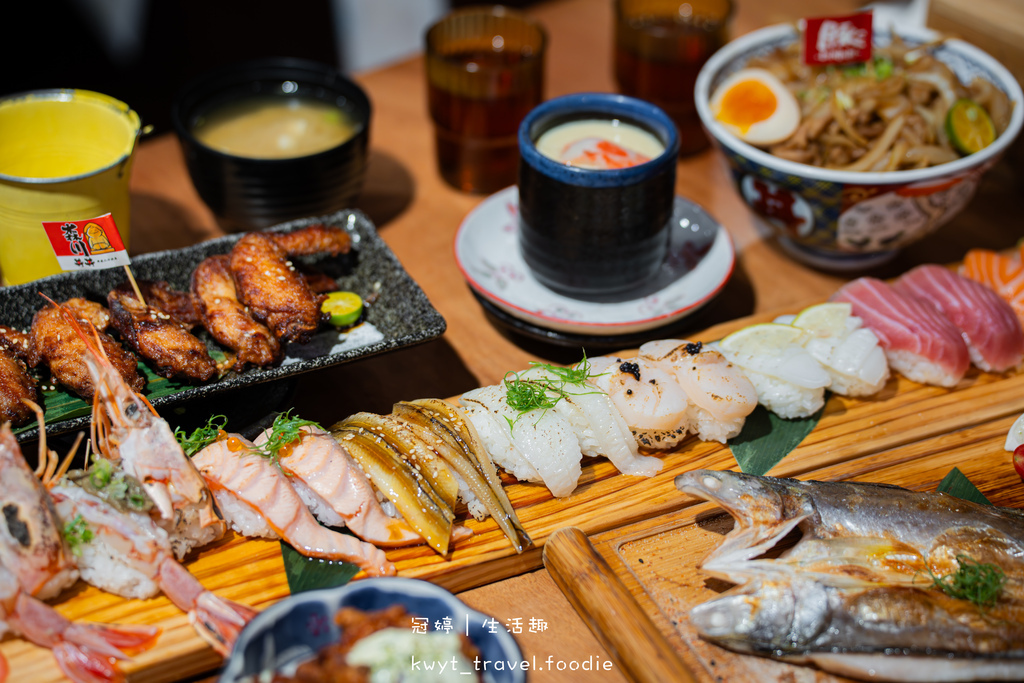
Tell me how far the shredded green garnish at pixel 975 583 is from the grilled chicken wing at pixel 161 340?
199cm

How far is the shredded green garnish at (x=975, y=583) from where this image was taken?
1.77m

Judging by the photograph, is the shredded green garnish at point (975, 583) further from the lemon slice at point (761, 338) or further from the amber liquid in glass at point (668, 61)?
the amber liquid in glass at point (668, 61)

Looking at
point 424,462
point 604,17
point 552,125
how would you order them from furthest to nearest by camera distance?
1. point 604,17
2. point 552,125
3. point 424,462

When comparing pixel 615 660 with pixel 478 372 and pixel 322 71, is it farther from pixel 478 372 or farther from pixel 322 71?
pixel 322 71

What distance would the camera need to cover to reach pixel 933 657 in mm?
1701

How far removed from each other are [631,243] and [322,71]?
1.65m

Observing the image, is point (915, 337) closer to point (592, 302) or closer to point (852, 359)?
point (852, 359)

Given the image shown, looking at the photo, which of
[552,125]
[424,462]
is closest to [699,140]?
[552,125]

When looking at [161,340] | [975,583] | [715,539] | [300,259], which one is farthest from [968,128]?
[161,340]

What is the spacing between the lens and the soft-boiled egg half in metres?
2.91

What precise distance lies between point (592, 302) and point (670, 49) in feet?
4.56

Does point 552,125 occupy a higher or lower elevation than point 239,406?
higher

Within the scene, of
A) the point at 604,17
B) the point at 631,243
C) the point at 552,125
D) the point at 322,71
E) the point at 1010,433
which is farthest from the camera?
the point at 604,17

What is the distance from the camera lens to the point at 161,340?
2262 millimetres
